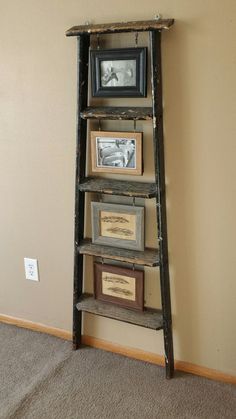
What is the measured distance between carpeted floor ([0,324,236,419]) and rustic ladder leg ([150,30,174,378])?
0.41 feet

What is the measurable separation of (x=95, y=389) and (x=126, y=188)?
84cm

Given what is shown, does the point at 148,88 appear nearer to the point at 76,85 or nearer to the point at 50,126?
the point at 76,85

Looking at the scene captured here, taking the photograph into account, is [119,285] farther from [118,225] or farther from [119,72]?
[119,72]

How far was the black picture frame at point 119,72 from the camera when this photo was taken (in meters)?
1.51

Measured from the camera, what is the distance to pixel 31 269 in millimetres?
2088

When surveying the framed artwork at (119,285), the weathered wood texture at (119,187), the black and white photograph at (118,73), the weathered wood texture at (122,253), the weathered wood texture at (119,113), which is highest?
the black and white photograph at (118,73)

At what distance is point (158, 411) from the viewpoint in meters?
1.63

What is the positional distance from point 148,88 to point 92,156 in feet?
1.14

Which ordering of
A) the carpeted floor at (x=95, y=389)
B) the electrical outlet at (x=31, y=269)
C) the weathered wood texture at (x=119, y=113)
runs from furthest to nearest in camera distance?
the electrical outlet at (x=31, y=269) → the carpeted floor at (x=95, y=389) → the weathered wood texture at (x=119, y=113)

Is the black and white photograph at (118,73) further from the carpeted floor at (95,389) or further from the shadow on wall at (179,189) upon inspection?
the carpeted floor at (95,389)

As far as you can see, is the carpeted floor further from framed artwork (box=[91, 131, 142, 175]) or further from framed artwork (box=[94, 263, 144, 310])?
framed artwork (box=[91, 131, 142, 175])

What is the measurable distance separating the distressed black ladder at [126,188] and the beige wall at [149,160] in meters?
0.07

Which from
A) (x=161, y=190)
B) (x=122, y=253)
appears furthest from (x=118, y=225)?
(x=161, y=190)

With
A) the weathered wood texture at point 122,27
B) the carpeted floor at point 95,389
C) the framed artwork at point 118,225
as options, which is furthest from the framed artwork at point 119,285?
the weathered wood texture at point 122,27
